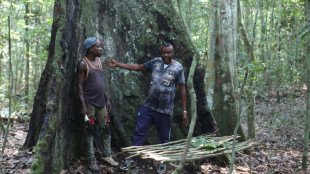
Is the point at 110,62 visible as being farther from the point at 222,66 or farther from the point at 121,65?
the point at 222,66

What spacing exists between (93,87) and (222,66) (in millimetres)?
3431

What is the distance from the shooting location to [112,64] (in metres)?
4.86

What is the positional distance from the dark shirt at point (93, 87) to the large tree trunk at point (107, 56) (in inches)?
10.9

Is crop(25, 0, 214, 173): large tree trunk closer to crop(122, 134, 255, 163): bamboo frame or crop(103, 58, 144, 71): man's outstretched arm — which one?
crop(103, 58, 144, 71): man's outstretched arm

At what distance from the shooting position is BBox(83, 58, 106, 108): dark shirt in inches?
173

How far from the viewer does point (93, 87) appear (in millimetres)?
4430

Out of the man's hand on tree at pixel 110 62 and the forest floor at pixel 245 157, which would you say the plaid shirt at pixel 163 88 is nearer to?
the man's hand on tree at pixel 110 62

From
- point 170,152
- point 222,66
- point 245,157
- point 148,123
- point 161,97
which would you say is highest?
point 222,66

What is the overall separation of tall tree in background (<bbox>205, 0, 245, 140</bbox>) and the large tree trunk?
1037 millimetres

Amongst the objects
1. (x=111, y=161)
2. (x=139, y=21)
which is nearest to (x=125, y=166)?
(x=111, y=161)

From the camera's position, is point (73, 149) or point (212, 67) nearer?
point (73, 149)

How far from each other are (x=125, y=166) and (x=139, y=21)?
2742 mm

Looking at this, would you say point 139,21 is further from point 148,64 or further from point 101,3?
point 148,64

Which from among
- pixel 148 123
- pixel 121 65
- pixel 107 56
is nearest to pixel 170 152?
pixel 148 123
